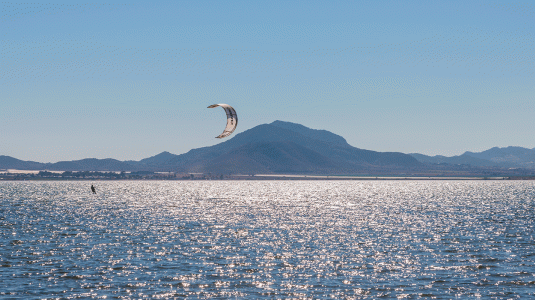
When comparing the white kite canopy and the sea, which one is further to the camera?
the white kite canopy

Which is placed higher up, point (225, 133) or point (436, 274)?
point (225, 133)

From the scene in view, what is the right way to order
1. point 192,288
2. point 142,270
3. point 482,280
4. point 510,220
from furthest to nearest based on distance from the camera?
1. point 510,220
2. point 142,270
3. point 482,280
4. point 192,288

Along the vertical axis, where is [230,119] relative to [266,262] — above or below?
above

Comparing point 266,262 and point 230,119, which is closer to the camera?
point 266,262

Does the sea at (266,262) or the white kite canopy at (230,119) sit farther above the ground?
the white kite canopy at (230,119)

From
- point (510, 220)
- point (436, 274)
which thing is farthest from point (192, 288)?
point (510, 220)

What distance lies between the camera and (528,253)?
216 feet

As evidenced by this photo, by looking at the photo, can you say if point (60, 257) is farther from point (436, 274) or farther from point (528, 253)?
point (528, 253)

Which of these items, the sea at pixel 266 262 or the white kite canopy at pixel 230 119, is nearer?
the sea at pixel 266 262

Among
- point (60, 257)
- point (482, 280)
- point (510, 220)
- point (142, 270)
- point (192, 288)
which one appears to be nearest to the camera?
point (192, 288)

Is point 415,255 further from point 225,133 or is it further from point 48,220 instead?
point 48,220

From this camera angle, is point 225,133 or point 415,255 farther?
point 415,255

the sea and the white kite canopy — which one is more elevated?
the white kite canopy

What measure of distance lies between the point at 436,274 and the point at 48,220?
92.3 meters
